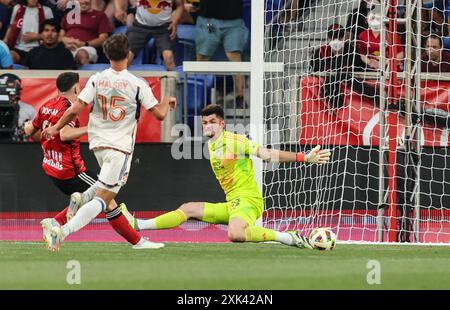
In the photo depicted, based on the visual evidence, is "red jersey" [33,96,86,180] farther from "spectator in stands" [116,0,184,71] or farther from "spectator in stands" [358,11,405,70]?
"spectator in stands" [116,0,184,71]

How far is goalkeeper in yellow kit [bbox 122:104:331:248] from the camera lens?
11.5 metres

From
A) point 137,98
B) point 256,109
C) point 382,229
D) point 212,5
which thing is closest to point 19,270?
point 137,98

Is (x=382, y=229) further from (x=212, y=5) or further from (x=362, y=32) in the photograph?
(x=212, y=5)

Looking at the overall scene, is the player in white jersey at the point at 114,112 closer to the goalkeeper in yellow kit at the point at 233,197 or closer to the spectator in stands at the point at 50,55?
the goalkeeper in yellow kit at the point at 233,197

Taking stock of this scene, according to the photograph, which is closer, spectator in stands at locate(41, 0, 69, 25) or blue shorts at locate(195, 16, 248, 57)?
blue shorts at locate(195, 16, 248, 57)

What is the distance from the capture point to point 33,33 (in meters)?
18.6

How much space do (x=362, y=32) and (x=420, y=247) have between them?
12.1 ft

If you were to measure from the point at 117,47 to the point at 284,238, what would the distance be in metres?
2.54

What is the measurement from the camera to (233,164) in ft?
39.1


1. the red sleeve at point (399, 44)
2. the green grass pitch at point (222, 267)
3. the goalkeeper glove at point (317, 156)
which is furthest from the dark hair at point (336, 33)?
the goalkeeper glove at point (317, 156)

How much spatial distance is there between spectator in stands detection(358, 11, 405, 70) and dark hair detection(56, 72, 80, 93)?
399 cm

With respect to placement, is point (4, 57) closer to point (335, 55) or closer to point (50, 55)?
point (50, 55)

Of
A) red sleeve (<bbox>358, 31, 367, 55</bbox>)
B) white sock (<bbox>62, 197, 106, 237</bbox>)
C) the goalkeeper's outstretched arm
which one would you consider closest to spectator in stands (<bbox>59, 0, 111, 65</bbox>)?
red sleeve (<bbox>358, 31, 367, 55</bbox>)

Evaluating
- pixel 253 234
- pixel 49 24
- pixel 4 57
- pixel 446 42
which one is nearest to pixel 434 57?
pixel 446 42
